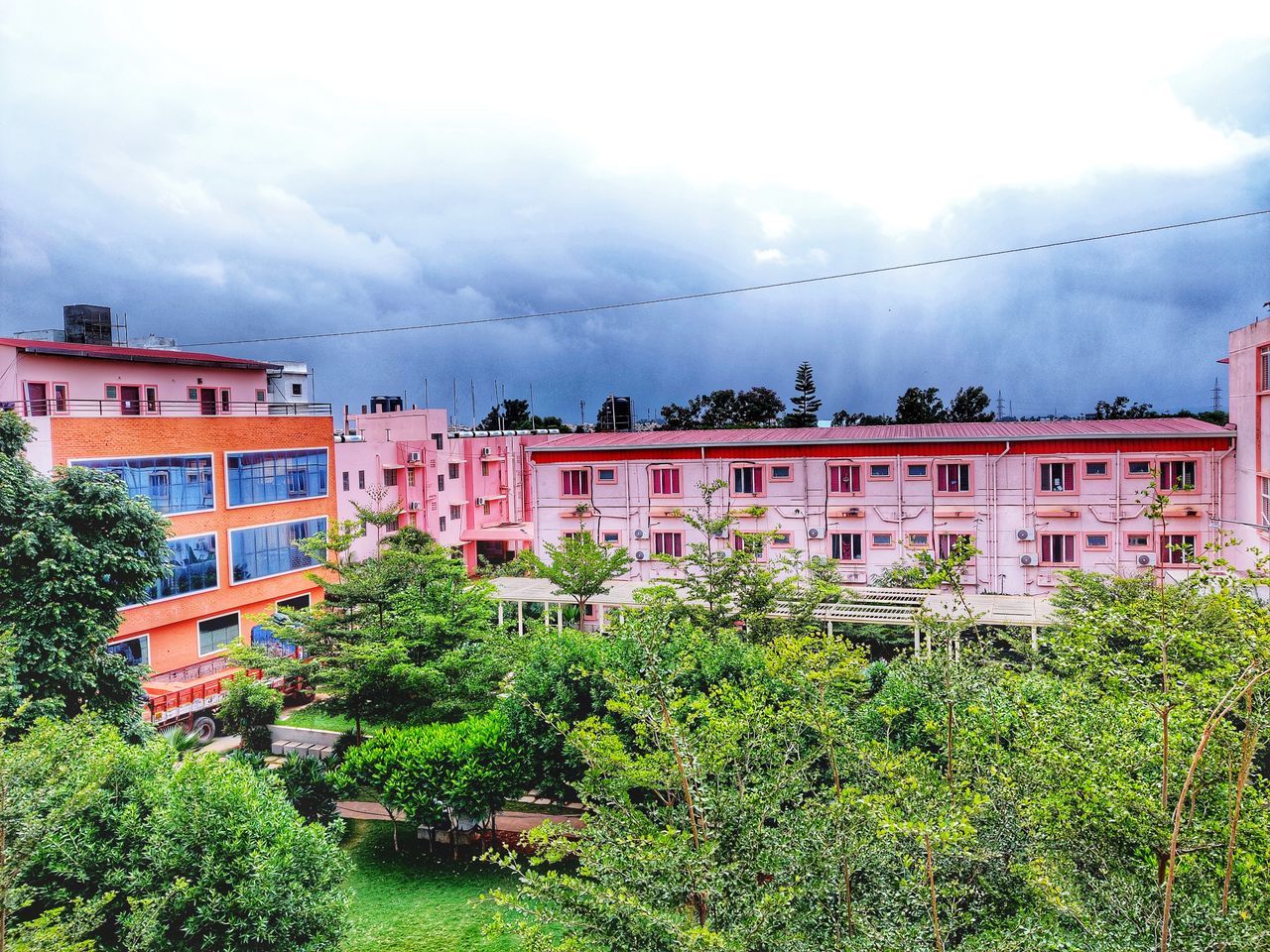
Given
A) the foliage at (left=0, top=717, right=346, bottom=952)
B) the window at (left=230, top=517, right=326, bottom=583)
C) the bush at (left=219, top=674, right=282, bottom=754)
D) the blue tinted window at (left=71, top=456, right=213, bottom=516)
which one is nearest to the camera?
the foliage at (left=0, top=717, right=346, bottom=952)

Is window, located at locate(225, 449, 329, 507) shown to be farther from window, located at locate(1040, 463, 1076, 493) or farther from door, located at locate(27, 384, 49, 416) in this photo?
window, located at locate(1040, 463, 1076, 493)

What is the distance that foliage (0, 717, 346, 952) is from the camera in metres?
8.14

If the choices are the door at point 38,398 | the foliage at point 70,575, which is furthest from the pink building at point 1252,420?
the door at point 38,398

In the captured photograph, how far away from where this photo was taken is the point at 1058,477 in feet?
83.1

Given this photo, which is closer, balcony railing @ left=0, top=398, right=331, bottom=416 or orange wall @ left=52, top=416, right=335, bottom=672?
Result: orange wall @ left=52, top=416, right=335, bottom=672

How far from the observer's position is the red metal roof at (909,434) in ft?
79.9

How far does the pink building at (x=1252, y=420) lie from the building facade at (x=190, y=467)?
1006 inches

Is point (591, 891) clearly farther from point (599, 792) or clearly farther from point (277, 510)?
point (277, 510)

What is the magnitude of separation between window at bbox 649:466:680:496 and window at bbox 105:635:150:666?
16.2 meters

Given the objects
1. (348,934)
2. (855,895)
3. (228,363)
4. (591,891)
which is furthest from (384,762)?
(228,363)

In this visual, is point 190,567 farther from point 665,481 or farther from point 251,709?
point 665,481

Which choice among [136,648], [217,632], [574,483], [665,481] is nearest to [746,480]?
[665,481]

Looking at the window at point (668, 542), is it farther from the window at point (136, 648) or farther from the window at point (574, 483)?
the window at point (136, 648)

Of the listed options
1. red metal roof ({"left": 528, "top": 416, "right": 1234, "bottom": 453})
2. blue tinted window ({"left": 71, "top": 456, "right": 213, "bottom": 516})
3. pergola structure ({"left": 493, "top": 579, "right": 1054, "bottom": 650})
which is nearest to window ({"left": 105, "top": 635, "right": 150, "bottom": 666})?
blue tinted window ({"left": 71, "top": 456, "right": 213, "bottom": 516})
